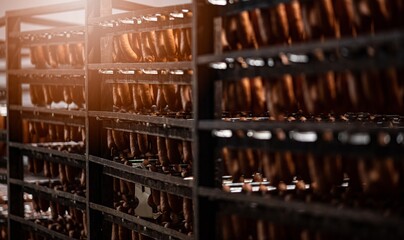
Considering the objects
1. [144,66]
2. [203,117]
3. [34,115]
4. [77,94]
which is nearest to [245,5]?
[203,117]

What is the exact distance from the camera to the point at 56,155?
5609mm

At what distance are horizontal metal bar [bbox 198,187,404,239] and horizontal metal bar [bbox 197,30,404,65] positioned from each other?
771 millimetres

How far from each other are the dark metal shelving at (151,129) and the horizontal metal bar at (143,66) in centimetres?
42

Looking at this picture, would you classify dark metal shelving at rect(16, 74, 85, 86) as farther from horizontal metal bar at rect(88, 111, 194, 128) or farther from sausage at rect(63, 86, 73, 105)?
horizontal metal bar at rect(88, 111, 194, 128)

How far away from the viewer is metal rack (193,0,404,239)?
290cm

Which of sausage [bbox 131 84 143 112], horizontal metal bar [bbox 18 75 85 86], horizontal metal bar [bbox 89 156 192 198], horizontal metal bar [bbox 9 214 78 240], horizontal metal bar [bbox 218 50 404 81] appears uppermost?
horizontal metal bar [bbox 218 50 404 81]

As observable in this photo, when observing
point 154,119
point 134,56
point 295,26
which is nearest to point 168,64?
point 154,119

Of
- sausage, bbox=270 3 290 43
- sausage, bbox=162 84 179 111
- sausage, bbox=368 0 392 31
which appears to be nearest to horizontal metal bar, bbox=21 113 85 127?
sausage, bbox=162 84 179 111

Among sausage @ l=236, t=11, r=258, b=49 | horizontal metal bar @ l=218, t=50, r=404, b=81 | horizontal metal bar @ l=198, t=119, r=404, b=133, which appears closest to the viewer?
horizontal metal bar @ l=218, t=50, r=404, b=81

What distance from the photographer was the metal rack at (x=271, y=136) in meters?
2.90

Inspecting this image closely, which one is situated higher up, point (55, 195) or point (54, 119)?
point (54, 119)

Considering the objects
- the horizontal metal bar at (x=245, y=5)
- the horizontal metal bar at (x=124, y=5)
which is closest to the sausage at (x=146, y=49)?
the horizontal metal bar at (x=124, y=5)

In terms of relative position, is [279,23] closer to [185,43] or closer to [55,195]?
[185,43]

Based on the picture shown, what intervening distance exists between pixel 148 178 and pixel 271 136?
4.46ft
